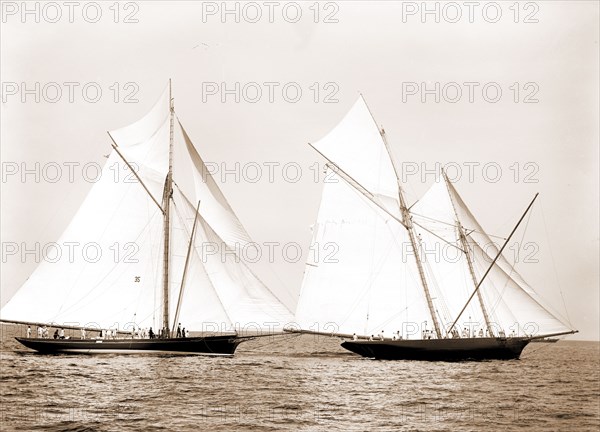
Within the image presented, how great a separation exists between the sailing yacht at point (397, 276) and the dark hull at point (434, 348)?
3.5 inches

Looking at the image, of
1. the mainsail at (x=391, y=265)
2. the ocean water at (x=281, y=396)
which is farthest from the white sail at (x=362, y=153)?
the ocean water at (x=281, y=396)

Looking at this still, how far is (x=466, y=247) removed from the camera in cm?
8244

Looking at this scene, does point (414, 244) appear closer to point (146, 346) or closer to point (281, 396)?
point (146, 346)

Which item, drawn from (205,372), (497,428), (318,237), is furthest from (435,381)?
(318,237)

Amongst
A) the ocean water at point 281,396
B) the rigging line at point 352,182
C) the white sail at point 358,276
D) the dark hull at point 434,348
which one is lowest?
the ocean water at point 281,396

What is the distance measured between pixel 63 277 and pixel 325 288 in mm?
22459

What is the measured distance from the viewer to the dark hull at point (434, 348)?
244 ft

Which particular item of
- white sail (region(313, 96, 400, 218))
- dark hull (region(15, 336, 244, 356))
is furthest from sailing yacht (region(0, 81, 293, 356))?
white sail (region(313, 96, 400, 218))

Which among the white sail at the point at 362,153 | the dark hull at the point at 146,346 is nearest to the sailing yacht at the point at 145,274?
the dark hull at the point at 146,346

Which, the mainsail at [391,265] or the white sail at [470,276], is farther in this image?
the white sail at [470,276]

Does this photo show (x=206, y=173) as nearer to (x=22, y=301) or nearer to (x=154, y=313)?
(x=154, y=313)

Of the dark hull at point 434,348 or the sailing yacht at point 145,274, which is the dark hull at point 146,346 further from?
the dark hull at point 434,348

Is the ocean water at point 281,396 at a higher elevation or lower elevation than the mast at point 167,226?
lower

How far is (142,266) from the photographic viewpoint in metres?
74.7
